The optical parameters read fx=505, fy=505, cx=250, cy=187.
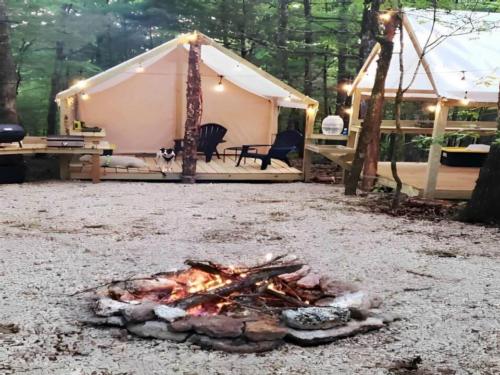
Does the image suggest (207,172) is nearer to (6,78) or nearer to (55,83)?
(6,78)

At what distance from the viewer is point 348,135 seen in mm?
9617

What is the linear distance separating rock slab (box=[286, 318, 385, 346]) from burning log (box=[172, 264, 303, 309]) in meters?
0.47

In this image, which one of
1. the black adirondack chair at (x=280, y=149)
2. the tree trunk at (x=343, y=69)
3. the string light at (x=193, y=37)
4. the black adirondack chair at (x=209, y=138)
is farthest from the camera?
the tree trunk at (x=343, y=69)

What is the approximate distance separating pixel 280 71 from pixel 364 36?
3.18m

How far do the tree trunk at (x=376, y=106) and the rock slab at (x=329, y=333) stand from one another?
15.4 ft

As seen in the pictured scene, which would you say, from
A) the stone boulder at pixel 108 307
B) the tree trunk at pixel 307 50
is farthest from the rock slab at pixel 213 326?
the tree trunk at pixel 307 50

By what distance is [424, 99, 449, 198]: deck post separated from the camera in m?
6.78

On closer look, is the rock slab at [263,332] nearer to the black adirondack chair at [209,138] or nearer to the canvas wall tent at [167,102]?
the black adirondack chair at [209,138]

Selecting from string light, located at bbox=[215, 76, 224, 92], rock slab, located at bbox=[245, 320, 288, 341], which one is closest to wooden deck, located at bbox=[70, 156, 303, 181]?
string light, located at bbox=[215, 76, 224, 92]

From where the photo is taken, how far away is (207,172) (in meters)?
8.88

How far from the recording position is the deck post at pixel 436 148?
6.78 metres

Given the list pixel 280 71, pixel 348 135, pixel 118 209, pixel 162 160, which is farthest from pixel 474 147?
pixel 118 209

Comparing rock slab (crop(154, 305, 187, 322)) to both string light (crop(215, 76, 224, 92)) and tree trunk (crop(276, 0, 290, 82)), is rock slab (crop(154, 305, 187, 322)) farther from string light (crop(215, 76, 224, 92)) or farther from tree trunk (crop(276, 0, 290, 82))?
tree trunk (crop(276, 0, 290, 82))

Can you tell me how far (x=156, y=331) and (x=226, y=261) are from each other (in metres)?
1.37
